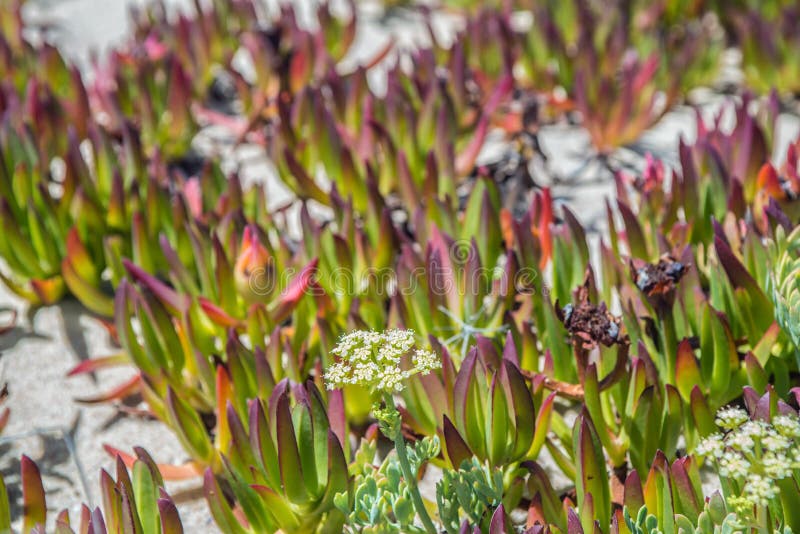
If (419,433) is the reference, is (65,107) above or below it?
above

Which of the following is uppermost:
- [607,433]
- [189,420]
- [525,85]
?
[525,85]

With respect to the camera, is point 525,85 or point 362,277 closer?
point 362,277

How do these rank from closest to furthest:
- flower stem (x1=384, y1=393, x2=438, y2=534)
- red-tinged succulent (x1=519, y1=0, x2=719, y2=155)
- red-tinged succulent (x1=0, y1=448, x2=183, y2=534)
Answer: flower stem (x1=384, y1=393, x2=438, y2=534) < red-tinged succulent (x1=0, y1=448, x2=183, y2=534) < red-tinged succulent (x1=519, y1=0, x2=719, y2=155)

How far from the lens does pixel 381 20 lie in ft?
13.1

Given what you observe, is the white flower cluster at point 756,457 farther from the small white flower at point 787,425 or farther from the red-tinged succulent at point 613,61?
the red-tinged succulent at point 613,61

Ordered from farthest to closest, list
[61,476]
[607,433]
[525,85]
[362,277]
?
[525,85], [362,277], [61,476], [607,433]

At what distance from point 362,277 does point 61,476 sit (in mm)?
742

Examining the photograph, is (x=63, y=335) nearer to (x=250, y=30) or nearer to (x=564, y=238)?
(x=564, y=238)

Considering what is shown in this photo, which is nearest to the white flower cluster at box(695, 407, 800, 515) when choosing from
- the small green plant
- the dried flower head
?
the small green plant

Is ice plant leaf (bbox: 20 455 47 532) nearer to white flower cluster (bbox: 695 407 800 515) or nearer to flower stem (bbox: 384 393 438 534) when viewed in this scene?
flower stem (bbox: 384 393 438 534)

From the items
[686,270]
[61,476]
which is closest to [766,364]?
[686,270]

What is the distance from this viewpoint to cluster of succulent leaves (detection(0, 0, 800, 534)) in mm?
1468

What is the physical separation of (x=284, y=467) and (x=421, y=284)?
1.80ft

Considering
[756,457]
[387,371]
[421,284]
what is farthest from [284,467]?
[756,457]
